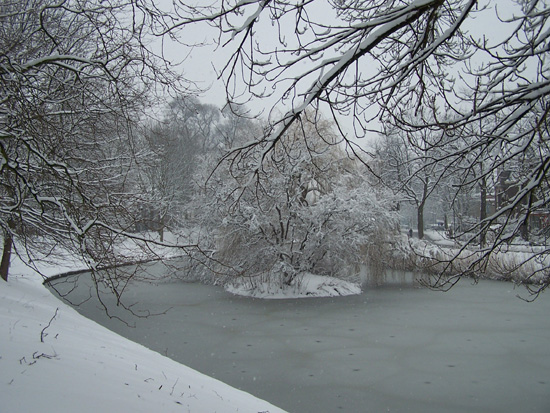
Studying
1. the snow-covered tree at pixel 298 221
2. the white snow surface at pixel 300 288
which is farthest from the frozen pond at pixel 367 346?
the snow-covered tree at pixel 298 221

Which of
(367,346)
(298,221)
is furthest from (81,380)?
(298,221)

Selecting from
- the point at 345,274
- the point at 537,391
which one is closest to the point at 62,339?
the point at 537,391

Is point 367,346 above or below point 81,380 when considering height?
below

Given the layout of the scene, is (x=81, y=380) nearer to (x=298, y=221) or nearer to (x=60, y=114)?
(x=60, y=114)

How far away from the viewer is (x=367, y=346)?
921cm

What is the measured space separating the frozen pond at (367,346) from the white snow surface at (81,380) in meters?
0.77

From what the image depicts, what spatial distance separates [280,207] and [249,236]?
1.40 m

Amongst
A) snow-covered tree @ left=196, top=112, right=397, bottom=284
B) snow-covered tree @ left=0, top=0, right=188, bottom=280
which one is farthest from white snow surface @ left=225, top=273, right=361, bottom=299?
snow-covered tree @ left=0, top=0, right=188, bottom=280

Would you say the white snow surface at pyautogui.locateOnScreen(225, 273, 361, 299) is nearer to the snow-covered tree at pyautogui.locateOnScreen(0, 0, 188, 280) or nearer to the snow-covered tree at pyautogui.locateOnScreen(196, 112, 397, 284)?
the snow-covered tree at pyautogui.locateOnScreen(196, 112, 397, 284)

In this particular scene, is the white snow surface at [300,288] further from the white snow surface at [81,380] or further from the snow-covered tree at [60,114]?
the white snow surface at [81,380]

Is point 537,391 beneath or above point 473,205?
beneath

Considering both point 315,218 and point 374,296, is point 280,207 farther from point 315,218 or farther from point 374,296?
point 374,296

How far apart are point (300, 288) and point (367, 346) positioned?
6.25 m

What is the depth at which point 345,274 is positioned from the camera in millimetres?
16344
